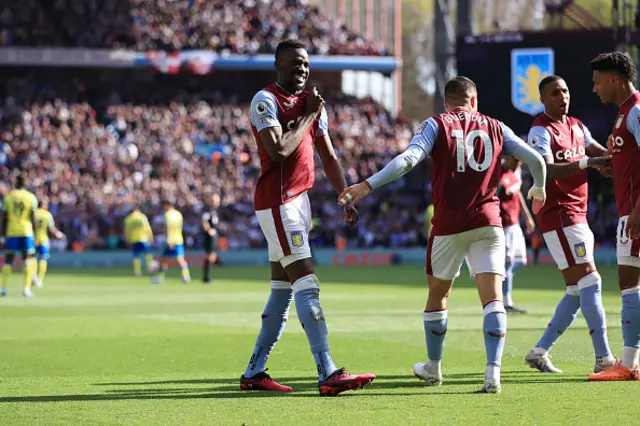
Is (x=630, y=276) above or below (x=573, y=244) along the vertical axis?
below

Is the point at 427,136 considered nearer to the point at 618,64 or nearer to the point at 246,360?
the point at 618,64

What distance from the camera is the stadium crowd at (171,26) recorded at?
1994 inches

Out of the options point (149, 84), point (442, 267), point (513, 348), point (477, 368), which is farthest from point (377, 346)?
point (149, 84)

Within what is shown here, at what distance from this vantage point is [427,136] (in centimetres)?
869

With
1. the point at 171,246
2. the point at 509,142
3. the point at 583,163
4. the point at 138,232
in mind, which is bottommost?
the point at 171,246

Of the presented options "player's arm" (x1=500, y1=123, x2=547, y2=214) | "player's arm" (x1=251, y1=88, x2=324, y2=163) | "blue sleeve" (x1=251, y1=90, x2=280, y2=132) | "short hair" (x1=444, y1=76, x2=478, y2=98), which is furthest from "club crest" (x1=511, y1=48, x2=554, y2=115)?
"blue sleeve" (x1=251, y1=90, x2=280, y2=132)

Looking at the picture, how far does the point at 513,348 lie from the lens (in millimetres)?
12180

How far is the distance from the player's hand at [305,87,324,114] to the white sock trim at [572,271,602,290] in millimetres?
2892

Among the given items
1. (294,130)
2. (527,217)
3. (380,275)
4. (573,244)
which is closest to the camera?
(294,130)

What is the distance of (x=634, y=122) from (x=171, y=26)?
45.2m

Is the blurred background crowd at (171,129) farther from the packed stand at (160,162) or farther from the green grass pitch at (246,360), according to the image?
the green grass pitch at (246,360)

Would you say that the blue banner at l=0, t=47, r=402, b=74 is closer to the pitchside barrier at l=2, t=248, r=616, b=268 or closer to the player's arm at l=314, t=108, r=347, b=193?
the pitchside barrier at l=2, t=248, r=616, b=268

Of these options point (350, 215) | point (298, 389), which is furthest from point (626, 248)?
point (298, 389)

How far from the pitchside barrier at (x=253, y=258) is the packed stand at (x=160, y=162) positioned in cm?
86
